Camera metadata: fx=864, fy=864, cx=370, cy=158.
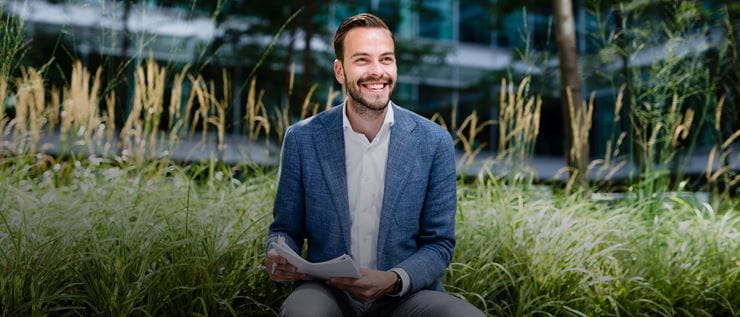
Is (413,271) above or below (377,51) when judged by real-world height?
below

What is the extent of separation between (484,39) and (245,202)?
19.2 meters

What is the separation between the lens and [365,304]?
93.3 inches

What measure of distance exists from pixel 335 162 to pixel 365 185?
11 cm

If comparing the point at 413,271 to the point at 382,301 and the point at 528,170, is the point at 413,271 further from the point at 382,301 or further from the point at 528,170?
the point at 528,170

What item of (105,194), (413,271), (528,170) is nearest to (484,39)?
(528,170)

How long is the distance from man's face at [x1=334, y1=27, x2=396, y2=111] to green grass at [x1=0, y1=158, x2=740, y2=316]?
94cm

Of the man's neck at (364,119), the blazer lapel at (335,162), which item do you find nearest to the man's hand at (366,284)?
the blazer lapel at (335,162)

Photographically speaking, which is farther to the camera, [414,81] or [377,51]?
[414,81]

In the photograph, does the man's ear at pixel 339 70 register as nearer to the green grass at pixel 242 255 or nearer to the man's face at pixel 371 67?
the man's face at pixel 371 67

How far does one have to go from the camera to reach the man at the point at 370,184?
2383mm

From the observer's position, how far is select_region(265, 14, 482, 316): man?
238 centimetres

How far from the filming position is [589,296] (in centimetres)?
355

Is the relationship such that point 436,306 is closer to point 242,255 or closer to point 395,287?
point 395,287

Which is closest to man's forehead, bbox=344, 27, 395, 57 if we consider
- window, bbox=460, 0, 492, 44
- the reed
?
the reed
